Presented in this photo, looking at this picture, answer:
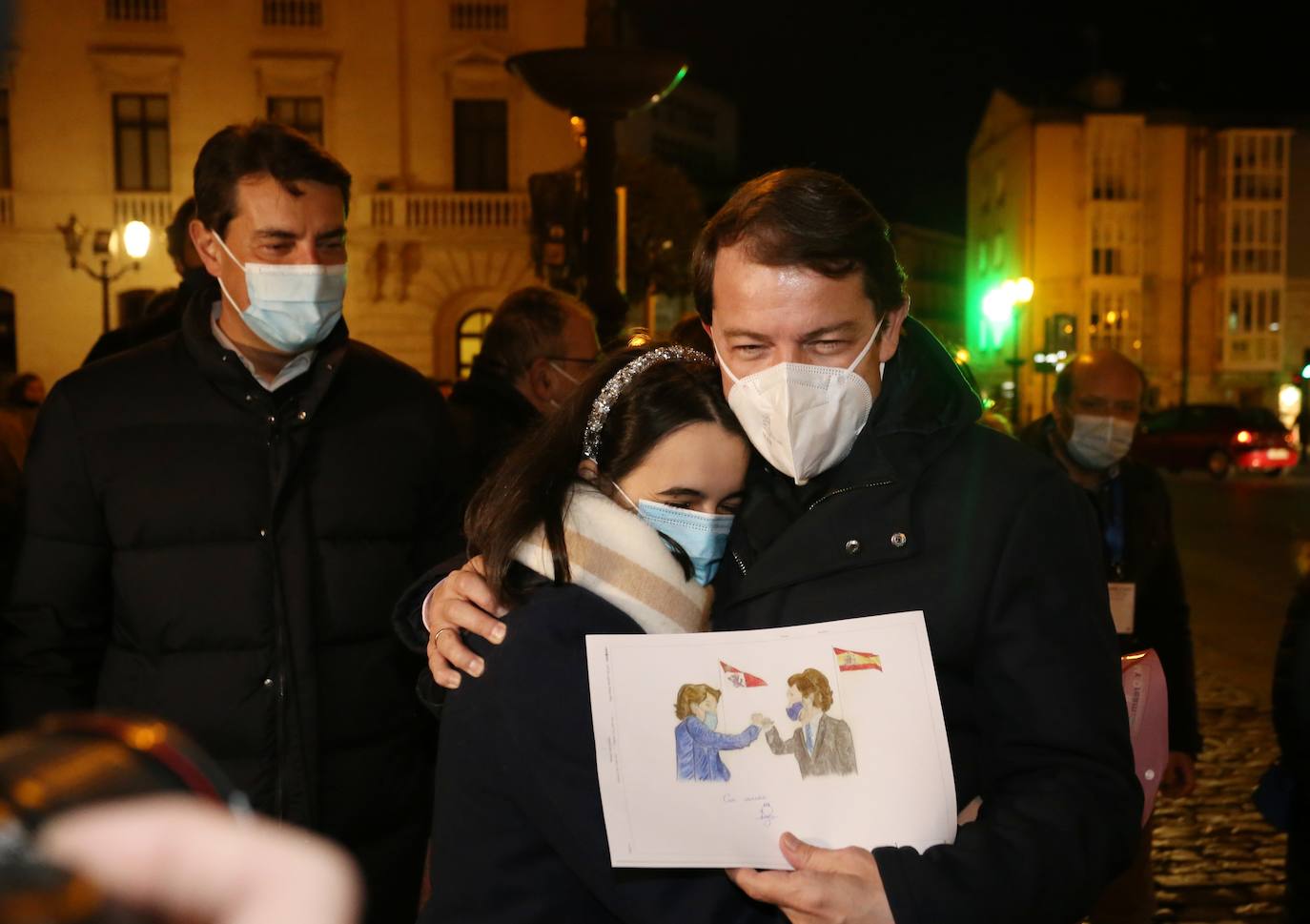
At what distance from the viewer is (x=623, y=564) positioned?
206cm

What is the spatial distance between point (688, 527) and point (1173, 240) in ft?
187

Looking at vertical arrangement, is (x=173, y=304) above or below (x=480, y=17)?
below

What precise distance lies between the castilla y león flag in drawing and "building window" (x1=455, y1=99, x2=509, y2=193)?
30.5m

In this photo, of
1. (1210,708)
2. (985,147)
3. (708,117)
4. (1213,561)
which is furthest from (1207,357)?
(1210,708)

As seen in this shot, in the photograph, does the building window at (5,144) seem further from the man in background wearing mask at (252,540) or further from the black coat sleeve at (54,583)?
the black coat sleeve at (54,583)

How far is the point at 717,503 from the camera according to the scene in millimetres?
2311

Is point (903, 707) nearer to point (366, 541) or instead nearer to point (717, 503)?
point (717, 503)

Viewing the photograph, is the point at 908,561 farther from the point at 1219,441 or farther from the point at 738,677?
the point at 1219,441

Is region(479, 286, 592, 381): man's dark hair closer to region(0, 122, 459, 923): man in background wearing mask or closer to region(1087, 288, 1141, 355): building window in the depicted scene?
region(0, 122, 459, 923): man in background wearing mask

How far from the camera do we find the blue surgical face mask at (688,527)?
223cm

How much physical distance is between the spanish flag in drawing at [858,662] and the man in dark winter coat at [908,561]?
0.14 meters

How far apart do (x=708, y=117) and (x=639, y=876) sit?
2264 inches


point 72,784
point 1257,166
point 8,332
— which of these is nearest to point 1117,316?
point 1257,166

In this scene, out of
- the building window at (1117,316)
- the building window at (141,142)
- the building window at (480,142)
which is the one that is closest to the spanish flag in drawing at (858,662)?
the building window at (480,142)
